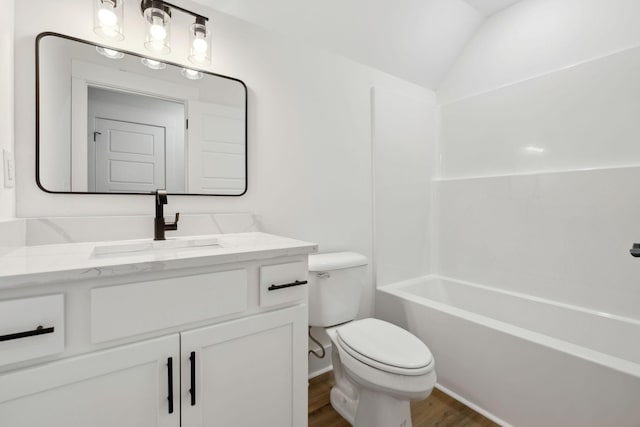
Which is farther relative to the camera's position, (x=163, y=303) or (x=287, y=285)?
(x=287, y=285)

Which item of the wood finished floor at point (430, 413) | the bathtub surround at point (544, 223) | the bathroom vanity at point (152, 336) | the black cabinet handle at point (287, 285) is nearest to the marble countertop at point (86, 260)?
the bathroom vanity at point (152, 336)

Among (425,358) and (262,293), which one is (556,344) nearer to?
(425,358)

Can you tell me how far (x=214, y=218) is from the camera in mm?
1435

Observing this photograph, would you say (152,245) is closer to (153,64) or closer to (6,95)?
(6,95)

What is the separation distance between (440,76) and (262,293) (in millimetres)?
2297

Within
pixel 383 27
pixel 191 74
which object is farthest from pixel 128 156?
pixel 383 27

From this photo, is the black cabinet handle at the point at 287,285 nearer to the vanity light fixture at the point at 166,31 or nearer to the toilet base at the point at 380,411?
the toilet base at the point at 380,411

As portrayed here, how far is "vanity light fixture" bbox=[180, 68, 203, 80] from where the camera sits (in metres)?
1.39

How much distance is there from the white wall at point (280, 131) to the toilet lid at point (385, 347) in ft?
1.94

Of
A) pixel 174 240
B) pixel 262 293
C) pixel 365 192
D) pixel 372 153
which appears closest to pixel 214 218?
pixel 174 240

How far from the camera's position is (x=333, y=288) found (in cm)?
160

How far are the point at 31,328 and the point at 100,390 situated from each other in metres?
0.23

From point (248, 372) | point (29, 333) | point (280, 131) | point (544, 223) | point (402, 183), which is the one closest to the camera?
point (29, 333)

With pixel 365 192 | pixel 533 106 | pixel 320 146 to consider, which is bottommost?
pixel 365 192
